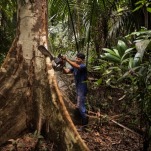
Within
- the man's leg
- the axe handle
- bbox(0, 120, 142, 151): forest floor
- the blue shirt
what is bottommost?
bbox(0, 120, 142, 151): forest floor

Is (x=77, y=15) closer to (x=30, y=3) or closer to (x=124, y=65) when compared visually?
(x=30, y=3)

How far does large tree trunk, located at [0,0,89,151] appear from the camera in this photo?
4.11 meters

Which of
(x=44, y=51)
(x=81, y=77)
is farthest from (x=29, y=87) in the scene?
(x=81, y=77)

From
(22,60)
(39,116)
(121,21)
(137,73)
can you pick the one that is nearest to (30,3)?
(22,60)

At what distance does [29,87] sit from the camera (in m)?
4.43

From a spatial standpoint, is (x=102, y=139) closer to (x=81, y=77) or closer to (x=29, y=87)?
(x=81, y=77)

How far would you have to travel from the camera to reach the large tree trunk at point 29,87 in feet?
13.5

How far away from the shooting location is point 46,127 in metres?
4.16

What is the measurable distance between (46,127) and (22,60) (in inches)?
39.7

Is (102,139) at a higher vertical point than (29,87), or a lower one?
lower

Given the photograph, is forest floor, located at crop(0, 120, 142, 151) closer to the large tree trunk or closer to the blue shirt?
the large tree trunk

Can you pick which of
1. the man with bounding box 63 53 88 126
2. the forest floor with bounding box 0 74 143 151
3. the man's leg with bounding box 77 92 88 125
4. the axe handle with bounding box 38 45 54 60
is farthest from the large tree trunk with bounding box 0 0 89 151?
the man's leg with bounding box 77 92 88 125

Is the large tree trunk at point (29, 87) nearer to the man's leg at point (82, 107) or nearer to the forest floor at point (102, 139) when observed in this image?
the forest floor at point (102, 139)

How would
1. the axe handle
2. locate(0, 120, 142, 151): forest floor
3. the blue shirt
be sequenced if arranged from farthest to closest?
the blue shirt, the axe handle, locate(0, 120, 142, 151): forest floor
